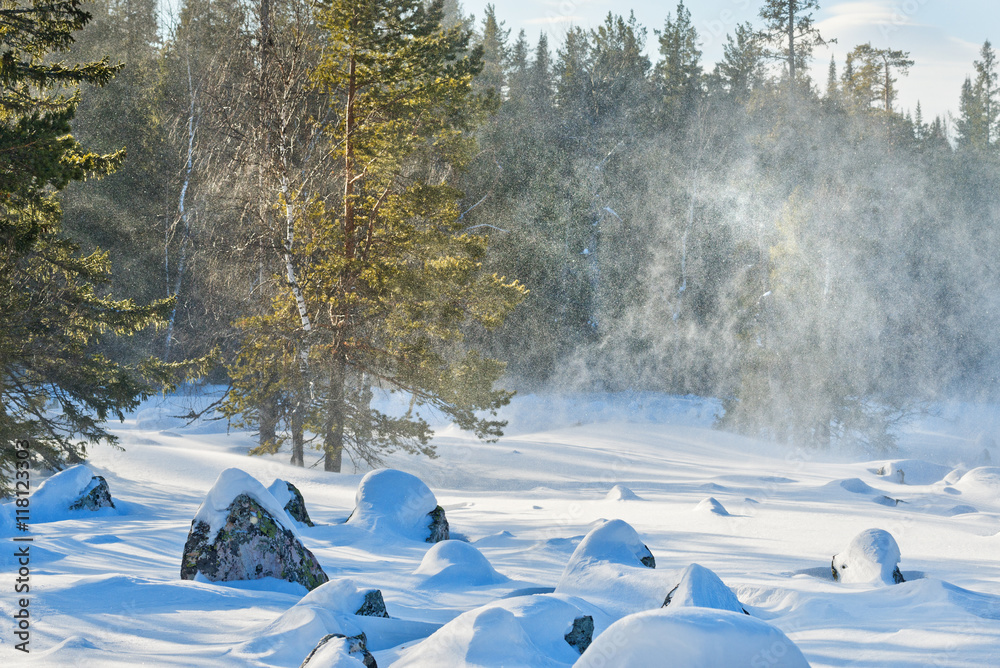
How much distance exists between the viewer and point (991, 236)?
2755 cm

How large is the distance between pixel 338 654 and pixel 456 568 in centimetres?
217

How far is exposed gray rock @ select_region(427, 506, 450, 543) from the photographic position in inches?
249

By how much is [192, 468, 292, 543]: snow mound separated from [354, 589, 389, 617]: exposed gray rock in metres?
1.03

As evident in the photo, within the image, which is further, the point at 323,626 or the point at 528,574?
the point at 528,574

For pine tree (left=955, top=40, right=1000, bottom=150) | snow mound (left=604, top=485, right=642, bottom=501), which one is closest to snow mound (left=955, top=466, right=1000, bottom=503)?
snow mound (left=604, top=485, right=642, bottom=501)

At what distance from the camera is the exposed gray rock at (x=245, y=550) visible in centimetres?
408

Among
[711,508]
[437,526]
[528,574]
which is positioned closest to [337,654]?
[528,574]

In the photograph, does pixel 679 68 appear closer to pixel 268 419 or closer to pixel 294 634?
pixel 268 419

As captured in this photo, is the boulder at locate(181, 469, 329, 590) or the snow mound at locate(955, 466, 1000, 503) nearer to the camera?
the boulder at locate(181, 469, 329, 590)

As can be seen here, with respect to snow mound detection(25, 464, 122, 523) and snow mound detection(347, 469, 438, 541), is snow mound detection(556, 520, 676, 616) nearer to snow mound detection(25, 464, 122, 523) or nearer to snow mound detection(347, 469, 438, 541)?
snow mound detection(347, 469, 438, 541)

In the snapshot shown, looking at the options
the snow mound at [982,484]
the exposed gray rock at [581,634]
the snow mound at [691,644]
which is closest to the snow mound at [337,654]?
the snow mound at [691,644]

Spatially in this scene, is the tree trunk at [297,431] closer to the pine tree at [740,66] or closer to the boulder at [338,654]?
the boulder at [338,654]

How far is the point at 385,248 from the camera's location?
11695 mm

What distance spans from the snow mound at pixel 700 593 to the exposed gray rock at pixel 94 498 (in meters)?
5.74
